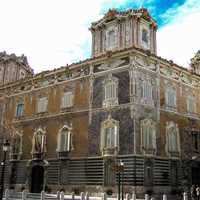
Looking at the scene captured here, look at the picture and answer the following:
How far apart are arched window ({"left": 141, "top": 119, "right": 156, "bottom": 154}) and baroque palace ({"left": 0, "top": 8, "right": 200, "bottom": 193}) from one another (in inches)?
3.2

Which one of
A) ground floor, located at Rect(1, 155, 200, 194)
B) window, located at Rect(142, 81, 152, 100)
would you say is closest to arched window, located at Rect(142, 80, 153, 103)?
window, located at Rect(142, 81, 152, 100)

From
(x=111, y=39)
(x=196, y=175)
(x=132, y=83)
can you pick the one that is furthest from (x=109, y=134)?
(x=111, y=39)

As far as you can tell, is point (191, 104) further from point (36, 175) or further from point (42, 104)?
point (36, 175)

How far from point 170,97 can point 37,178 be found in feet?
48.9

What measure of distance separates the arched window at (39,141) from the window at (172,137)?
11908mm

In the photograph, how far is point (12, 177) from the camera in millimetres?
34812

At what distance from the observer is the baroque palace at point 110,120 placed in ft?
90.4

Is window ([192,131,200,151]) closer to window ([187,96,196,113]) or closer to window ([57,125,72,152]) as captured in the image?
window ([187,96,196,113])

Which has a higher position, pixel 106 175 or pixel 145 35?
pixel 145 35

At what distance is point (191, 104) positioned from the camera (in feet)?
112

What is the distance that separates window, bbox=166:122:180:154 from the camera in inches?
1175

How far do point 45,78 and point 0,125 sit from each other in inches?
332

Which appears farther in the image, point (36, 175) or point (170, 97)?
point (36, 175)

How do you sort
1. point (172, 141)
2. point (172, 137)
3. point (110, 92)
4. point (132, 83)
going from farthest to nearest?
point (172, 137), point (172, 141), point (110, 92), point (132, 83)
